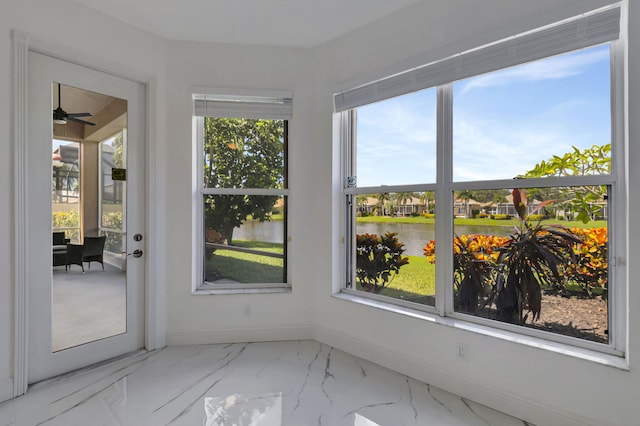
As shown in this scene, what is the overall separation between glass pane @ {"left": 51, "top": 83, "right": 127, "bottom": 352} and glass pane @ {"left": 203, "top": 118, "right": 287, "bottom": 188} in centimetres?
71

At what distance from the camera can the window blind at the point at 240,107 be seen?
291cm

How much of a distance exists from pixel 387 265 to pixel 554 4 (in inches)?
77.5

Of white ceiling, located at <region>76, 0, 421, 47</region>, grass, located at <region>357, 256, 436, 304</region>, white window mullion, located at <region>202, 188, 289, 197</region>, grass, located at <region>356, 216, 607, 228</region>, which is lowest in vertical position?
grass, located at <region>357, 256, 436, 304</region>

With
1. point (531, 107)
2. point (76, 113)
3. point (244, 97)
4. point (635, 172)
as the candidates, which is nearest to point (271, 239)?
point (244, 97)

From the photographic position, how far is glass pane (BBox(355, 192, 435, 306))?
244 cm

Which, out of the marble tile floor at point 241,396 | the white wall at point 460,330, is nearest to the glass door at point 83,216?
the marble tile floor at point 241,396

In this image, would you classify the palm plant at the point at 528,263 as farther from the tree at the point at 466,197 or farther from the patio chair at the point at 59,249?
the patio chair at the point at 59,249

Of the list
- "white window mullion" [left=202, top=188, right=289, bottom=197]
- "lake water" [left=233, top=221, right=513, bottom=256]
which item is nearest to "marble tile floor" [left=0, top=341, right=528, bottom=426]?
"lake water" [left=233, top=221, right=513, bottom=256]

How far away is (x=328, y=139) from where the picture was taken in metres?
2.89

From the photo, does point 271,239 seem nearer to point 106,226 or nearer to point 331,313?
point 331,313

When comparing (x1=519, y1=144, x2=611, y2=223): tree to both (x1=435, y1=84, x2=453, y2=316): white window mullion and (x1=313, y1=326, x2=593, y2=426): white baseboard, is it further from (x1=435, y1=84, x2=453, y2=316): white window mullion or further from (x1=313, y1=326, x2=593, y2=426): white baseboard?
(x1=313, y1=326, x2=593, y2=426): white baseboard

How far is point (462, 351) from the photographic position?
2.12 m

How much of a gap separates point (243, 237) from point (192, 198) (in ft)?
1.89

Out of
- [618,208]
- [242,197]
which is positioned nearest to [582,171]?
[618,208]
